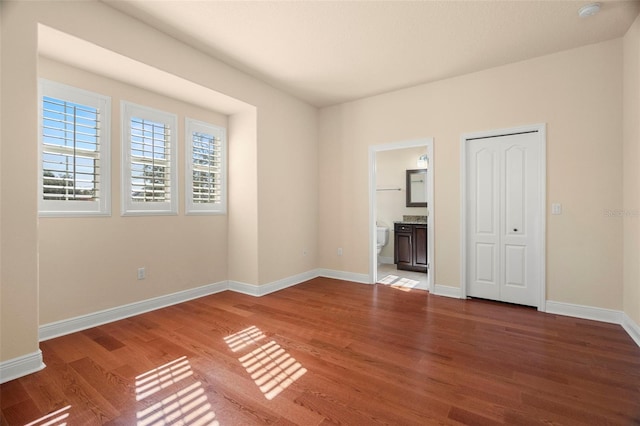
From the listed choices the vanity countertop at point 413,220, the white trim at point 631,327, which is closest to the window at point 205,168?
the vanity countertop at point 413,220

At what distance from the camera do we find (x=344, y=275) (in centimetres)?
496

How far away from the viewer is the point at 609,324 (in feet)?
9.90

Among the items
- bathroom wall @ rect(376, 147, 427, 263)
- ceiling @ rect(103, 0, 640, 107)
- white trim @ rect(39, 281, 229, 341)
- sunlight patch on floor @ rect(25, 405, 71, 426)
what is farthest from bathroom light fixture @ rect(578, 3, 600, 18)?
white trim @ rect(39, 281, 229, 341)

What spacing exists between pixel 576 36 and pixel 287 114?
3487 mm

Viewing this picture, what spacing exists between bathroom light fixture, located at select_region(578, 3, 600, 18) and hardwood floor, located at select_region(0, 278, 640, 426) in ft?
9.48

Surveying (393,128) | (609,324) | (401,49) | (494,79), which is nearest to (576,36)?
(494,79)

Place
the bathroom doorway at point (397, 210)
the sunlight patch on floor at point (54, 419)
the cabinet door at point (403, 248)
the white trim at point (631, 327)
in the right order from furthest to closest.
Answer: the cabinet door at point (403, 248), the bathroom doorway at point (397, 210), the white trim at point (631, 327), the sunlight patch on floor at point (54, 419)

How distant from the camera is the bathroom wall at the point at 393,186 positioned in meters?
6.10

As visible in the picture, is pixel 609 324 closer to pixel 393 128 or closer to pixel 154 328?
pixel 393 128

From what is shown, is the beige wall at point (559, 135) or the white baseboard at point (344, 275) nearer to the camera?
the beige wall at point (559, 135)

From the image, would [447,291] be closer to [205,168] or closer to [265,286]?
[265,286]

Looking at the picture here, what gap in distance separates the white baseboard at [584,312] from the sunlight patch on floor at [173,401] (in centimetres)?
365

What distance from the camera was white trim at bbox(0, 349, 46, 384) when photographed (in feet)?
6.59

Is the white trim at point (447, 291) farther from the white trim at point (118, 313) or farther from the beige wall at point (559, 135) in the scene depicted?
the white trim at point (118, 313)
